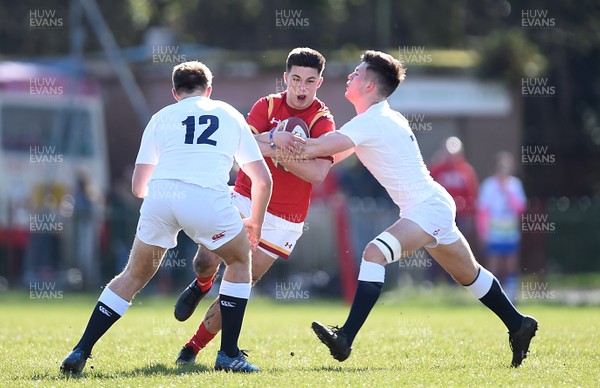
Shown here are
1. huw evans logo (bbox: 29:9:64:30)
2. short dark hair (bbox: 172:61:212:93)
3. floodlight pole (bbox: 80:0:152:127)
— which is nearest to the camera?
short dark hair (bbox: 172:61:212:93)

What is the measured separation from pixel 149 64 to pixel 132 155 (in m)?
2.23

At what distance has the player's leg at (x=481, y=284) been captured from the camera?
803cm

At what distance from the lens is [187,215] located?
23.6 ft

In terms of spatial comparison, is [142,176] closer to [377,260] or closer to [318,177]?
[318,177]

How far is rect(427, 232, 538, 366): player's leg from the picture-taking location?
803cm

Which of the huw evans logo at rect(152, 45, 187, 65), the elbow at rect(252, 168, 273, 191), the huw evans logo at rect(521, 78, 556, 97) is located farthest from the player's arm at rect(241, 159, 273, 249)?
the huw evans logo at rect(521, 78, 556, 97)

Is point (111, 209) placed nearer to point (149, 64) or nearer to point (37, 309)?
point (37, 309)

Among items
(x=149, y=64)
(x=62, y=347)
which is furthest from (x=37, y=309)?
(x=149, y=64)

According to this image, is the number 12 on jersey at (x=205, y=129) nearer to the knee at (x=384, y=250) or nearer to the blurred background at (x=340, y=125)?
the knee at (x=384, y=250)

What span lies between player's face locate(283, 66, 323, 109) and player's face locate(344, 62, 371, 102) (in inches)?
10.7

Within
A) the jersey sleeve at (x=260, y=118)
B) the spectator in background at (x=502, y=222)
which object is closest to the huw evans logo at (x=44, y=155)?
the spectator in background at (x=502, y=222)

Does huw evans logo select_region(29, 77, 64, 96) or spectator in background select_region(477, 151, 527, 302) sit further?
huw evans logo select_region(29, 77, 64, 96)

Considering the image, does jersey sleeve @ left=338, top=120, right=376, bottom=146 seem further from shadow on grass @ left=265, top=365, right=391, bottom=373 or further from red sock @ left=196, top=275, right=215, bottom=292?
shadow on grass @ left=265, top=365, right=391, bottom=373

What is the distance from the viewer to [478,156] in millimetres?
22078
